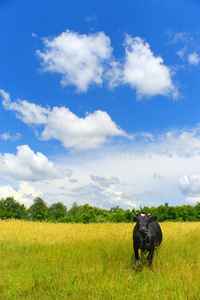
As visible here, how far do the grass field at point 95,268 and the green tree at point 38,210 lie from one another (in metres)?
7.71

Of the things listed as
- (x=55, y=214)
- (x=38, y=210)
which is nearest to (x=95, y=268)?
(x=55, y=214)

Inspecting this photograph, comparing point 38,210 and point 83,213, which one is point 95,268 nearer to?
point 83,213

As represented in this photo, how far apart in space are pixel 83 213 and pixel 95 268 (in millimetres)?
12815

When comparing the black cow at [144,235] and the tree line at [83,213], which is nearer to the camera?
the black cow at [144,235]

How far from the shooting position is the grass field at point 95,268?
6035 mm

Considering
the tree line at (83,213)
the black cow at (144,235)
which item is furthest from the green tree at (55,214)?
the black cow at (144,235)

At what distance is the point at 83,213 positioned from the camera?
20.2m

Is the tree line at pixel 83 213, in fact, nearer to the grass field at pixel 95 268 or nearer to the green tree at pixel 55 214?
the green tree at pixel 55 214

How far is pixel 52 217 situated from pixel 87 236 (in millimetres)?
8826

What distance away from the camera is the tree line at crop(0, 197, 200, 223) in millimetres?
19000

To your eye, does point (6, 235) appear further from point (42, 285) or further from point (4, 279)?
point (42, 285)

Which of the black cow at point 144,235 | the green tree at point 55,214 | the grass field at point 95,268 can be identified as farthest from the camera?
the green tree at point 55,214

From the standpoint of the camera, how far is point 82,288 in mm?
6191

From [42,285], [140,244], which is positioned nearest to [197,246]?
[140,244]
